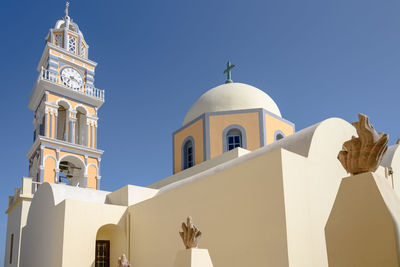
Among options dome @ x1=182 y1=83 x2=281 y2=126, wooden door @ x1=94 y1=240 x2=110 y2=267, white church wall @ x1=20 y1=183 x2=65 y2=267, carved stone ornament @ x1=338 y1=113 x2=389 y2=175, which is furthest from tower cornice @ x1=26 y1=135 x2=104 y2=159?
carved stone ornament @ x1=338 y1=113 x2=389 y2=175

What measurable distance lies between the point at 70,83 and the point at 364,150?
1776cm

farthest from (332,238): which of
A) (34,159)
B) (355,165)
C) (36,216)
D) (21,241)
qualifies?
(34,159)

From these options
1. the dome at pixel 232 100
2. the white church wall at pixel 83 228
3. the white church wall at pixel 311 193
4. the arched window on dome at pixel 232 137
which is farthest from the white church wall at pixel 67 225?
the white church wall at pixel 311 193

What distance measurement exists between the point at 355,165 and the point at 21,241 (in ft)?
44.3

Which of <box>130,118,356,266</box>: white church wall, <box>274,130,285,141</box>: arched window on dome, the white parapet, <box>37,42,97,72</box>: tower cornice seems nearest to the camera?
the white parapet

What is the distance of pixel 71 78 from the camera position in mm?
19656

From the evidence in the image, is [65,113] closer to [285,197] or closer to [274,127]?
[274,127]

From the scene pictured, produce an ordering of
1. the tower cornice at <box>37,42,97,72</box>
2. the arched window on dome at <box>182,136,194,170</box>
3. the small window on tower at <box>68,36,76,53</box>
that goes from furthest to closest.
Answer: the small window on tower at <box>68,36,76,53</box> → the tower cornice at <box>37,42,97,72</box> → the arched window on dome at <box>182,136,194,170</box>

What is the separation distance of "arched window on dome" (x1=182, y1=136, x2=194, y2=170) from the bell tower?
6317 mm

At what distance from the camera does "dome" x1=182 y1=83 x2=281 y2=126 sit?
45.5 ft

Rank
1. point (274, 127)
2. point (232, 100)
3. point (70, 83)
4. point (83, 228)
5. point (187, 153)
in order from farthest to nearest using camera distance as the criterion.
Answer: point (70, 83), point (187, 153), point (232, 100), point (274, 127), point (83, 228)

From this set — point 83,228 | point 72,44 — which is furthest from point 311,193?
point 72,44

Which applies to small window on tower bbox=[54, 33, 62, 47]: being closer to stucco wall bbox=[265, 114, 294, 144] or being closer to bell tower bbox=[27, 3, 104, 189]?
bell tower bbox=[27, 3, 104, 189]

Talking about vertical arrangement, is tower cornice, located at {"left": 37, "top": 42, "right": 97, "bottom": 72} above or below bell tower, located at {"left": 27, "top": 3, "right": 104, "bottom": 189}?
above
